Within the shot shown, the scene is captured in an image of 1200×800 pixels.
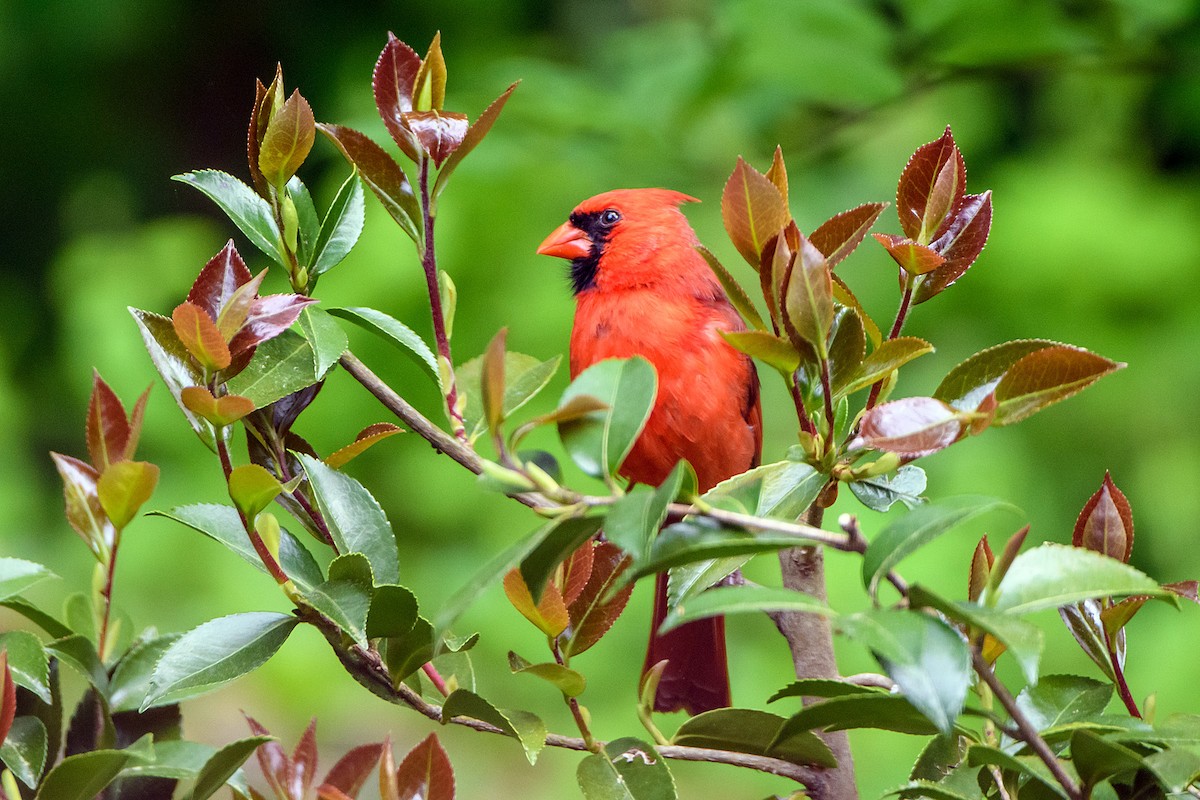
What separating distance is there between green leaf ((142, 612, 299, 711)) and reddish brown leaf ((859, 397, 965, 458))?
1.07ft

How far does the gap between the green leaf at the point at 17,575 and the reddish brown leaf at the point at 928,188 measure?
1.68 feet

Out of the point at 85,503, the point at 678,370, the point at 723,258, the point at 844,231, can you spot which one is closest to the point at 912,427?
the point at 844,231

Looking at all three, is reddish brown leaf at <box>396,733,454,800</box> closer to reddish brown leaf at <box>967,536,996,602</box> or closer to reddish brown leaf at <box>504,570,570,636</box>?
reddish brown leaf at <box>504,570,570,636</box>

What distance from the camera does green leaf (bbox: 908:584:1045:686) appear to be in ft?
1.65

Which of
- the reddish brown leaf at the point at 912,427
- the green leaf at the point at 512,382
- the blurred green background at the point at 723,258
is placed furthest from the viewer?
the blurred green background at the point at 723,258

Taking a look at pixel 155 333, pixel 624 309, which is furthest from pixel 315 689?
pixel 155 333

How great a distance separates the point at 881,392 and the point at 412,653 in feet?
0.95

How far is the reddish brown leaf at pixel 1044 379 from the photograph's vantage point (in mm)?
617

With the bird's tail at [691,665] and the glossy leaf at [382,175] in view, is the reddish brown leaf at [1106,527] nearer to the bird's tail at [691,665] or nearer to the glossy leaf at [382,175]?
the glossy leaf at [382,175]

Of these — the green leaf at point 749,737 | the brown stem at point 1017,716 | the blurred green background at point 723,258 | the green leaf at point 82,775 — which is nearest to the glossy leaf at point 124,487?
the green leaf at point 82,775

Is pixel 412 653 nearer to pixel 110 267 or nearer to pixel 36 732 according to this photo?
pixel 36 732

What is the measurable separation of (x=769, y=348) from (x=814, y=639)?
31cm

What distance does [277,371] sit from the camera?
748 mm

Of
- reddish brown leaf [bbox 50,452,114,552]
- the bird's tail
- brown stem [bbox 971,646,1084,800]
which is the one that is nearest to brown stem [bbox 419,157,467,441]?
reddish brown leaf [bbox 50,452,114,552]
